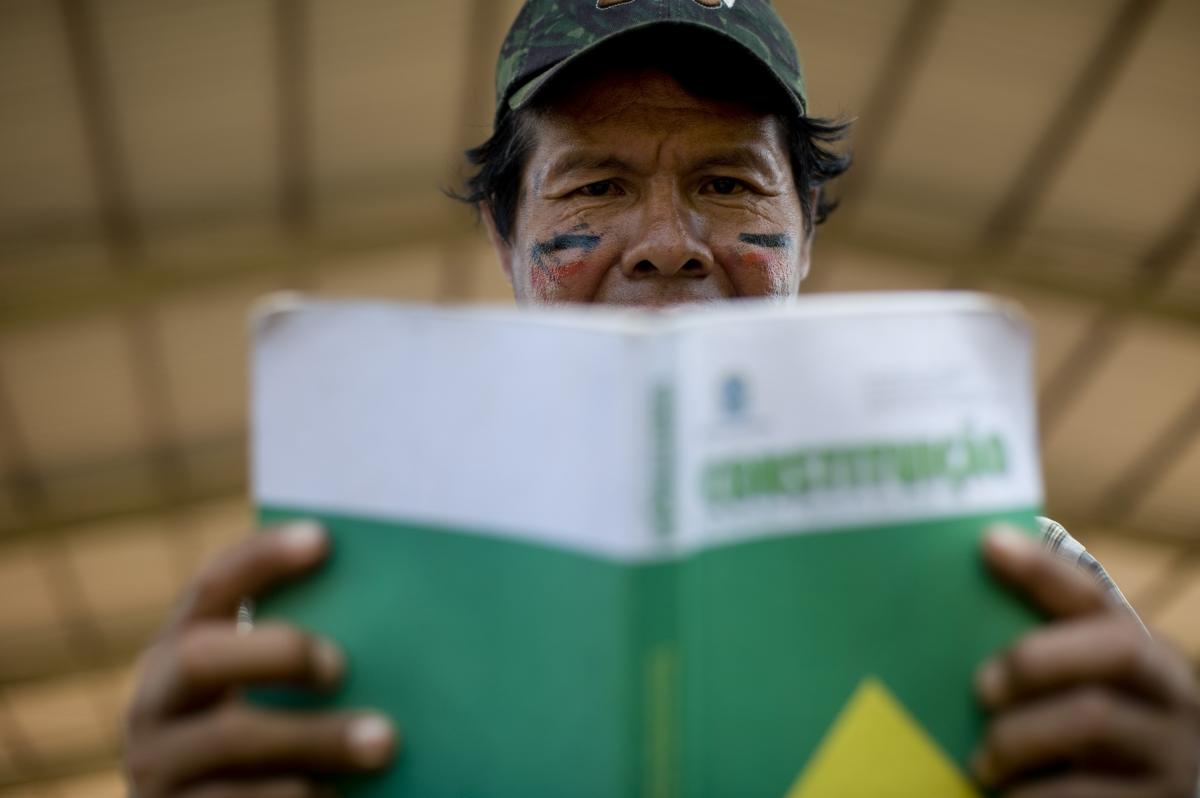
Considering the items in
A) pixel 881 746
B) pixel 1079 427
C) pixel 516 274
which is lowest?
pixel 881 746

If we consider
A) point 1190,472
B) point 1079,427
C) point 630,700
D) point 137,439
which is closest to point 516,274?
point 630,700

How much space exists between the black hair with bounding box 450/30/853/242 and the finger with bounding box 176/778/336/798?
1056 millimetres

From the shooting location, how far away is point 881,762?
1.03m

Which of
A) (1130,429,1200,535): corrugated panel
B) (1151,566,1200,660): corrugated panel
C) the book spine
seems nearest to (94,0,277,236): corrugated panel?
the book spine

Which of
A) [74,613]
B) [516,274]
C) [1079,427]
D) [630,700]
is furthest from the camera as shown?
[74,613]

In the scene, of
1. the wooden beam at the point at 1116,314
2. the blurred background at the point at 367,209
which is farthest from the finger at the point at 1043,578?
the wooden beam at the point at 1116,314

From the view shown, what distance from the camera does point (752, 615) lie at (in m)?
1.00

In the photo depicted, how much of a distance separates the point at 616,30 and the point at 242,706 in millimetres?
1057

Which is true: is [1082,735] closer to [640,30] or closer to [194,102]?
[640,30]

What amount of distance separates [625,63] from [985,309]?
2.82 feet

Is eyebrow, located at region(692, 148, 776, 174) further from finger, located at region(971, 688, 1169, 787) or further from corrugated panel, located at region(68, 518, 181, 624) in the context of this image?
corrugated panel, located at region(68, 518, 181, 624)

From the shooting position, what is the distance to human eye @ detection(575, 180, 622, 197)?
1.76m

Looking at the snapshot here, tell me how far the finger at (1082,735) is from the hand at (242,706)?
1.52 feet

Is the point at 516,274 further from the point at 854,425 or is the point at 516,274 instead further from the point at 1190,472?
the point at 1190,472
